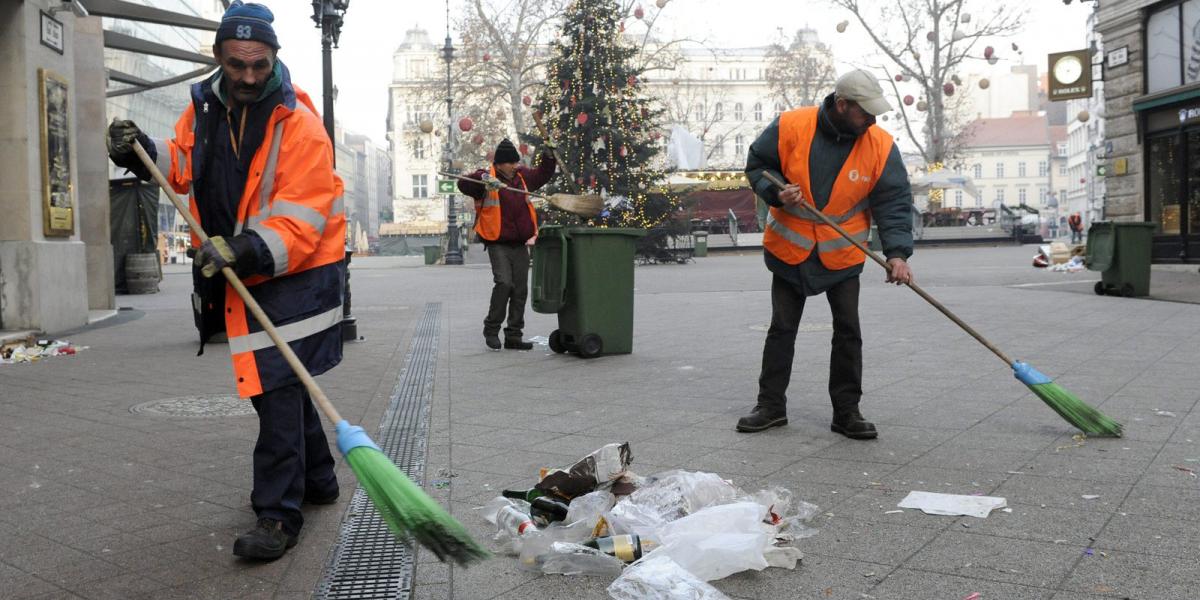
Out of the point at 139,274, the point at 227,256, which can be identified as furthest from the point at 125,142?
the point at 139,274

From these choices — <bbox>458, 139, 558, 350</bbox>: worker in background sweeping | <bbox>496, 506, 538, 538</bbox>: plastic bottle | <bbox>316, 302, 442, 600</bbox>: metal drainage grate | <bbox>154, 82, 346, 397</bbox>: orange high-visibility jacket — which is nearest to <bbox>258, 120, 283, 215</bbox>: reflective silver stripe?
<bbox>154, 82, 346, 397</bbox>: orange high-visibility jacket

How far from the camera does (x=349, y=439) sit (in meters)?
3.10

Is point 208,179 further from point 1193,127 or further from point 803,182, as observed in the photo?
point 1193,127

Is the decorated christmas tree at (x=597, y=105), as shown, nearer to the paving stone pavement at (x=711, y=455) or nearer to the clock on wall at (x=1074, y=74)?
the clock on wall at (x=1074, y=74)

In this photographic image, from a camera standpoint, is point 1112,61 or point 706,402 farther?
point 1112,61

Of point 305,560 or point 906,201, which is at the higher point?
point 906,201

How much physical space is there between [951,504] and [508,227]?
591cm

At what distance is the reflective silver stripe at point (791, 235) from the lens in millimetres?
5117

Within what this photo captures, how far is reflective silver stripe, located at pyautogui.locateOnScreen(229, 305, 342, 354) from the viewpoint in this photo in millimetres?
3465

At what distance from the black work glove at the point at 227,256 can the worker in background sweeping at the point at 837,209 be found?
260cm

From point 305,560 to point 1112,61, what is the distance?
20470 mm

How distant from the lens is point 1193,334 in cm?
898

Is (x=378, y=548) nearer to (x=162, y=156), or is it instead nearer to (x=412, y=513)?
(x=412, y=513)

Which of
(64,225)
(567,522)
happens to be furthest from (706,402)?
(64,225)
